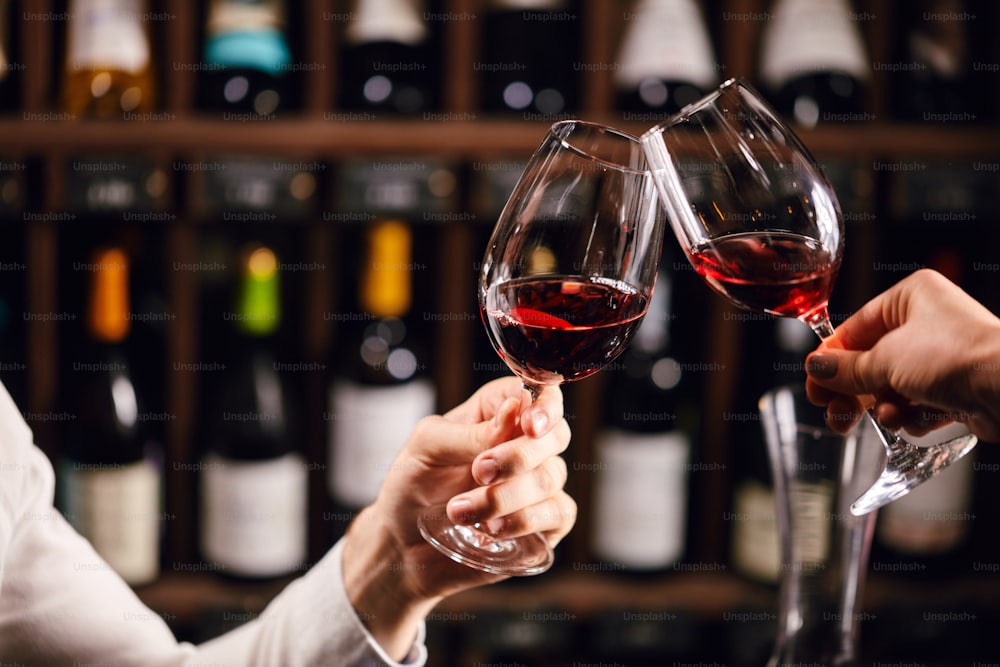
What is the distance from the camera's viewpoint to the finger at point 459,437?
0.64m

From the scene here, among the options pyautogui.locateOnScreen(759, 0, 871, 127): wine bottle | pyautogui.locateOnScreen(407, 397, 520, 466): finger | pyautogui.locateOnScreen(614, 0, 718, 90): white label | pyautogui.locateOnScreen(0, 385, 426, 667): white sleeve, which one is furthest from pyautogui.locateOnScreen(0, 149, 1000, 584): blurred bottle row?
pyautogui.locateOnScreen(407, 397, 520, 466): finger

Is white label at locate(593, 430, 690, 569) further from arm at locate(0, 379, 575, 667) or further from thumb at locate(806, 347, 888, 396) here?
thumb at locate(806, 347, 888, 396)

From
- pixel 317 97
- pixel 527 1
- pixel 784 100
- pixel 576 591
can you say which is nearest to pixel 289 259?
pixel 317 97

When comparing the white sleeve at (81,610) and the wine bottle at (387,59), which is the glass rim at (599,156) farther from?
the wine bottle at (387,59)

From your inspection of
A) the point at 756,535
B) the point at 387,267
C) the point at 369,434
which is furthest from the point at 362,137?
the point at 756,535

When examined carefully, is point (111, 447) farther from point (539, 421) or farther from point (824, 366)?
point (824, 366)

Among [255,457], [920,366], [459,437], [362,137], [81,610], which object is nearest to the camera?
[920,366]

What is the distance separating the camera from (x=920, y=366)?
57 centimetres

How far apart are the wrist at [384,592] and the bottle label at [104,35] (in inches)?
31.0

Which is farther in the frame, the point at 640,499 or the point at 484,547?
the point at 640,499

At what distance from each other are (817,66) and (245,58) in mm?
741

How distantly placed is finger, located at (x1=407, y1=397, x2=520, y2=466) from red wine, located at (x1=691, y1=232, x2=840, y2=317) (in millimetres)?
163

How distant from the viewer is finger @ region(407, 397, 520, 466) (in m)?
0.64

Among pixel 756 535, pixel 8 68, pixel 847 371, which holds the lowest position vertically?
pixel 756 535
